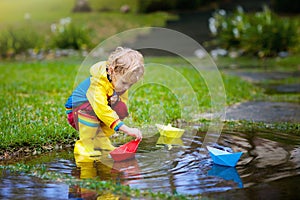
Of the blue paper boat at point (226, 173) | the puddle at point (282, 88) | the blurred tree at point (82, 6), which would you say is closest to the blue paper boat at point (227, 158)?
the blue paper boat at point (226, 173)

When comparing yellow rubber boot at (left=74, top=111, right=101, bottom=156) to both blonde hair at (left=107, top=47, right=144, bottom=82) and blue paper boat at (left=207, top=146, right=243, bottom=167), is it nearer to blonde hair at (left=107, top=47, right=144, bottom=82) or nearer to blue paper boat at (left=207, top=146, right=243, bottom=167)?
blonde hair at (left=107, top=47, right=144, bottom=82)

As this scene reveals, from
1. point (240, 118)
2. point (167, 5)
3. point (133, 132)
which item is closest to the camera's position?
point (133, 132)

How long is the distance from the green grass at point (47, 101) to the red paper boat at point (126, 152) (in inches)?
28.6

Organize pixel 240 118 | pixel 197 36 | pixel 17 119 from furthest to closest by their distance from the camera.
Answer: pixel 197 36, pixel 240 118, pixel 17 119

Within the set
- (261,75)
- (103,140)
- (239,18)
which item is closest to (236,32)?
(239,18)

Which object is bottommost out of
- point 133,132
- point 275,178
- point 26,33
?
point 275,178

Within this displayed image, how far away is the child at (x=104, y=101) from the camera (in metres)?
4.36

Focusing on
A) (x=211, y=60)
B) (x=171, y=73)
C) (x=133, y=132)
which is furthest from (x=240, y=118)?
(x=211, y=60)

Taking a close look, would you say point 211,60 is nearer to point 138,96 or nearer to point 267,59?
point 267,59

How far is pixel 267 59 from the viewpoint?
43.3 ft

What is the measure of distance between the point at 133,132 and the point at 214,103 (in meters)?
3.00

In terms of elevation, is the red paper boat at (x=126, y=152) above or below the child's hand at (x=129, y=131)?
below

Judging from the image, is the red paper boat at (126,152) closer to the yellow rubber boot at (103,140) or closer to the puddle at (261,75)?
the yellow rubber boot at (103,140)

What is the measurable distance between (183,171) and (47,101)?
3260 mm
